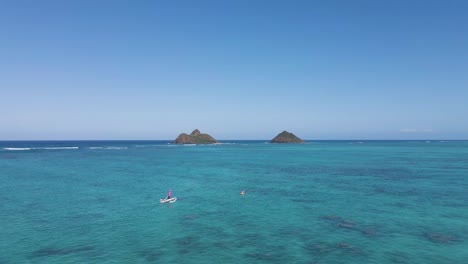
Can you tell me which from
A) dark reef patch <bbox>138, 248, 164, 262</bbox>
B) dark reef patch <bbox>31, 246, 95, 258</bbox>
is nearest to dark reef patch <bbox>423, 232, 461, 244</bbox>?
dark reef patch <bbox>138, 248, 164, 262</bbox>

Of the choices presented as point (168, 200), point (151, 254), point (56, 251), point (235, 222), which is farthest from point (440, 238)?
point (56, 251)

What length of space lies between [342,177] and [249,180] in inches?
823

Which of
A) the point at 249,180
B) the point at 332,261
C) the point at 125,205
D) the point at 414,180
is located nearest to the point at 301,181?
the point at 249,180

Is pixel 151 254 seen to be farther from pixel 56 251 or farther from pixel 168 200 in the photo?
pixel 168 200

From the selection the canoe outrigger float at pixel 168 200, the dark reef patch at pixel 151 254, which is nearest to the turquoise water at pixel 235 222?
the dark reef patch at pixel 151 254

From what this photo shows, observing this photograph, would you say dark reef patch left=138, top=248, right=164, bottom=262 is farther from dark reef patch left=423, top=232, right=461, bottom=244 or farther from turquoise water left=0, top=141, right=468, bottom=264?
dark reef patch left=423, top=232, right=461, bottom=244

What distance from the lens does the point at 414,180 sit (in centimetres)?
6241

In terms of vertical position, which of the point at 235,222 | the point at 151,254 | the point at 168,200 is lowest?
the point at 151,254

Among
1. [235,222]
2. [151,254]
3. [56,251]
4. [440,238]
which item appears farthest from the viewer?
[235,222]

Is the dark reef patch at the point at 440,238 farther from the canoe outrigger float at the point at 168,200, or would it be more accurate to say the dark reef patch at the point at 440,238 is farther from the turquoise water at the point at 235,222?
the canoe outrigger float at the point at 168,200

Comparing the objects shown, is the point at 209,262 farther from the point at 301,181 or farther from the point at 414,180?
the point at 414,180

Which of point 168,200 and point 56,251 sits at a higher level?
point 168,200

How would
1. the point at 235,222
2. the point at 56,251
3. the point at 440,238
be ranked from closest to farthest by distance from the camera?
the point at 56,251 → the point at 440,238 → the point at 235,222

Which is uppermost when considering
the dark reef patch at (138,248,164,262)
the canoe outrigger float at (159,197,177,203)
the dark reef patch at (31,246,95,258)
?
the canoe outrigger float at (159,197,177,203)
